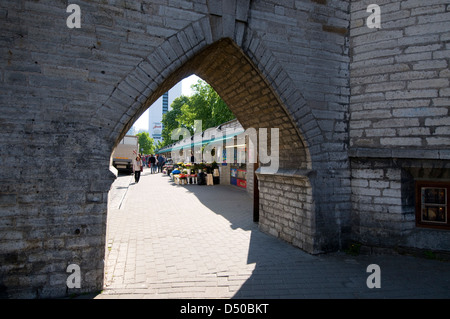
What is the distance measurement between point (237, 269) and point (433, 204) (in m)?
3.75

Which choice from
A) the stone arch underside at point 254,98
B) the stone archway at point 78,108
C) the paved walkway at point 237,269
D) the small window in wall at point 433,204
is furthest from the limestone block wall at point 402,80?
the paved walkway at point 237,269

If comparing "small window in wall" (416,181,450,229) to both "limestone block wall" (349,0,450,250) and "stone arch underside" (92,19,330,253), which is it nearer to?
"limestone block wall" (349,0,450,250)

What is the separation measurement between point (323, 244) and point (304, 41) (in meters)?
3.82

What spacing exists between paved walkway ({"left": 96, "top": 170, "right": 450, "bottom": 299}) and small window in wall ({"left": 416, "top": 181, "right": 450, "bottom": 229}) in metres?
0.69

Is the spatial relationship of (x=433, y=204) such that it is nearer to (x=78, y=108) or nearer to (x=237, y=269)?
(x=237, y=269)

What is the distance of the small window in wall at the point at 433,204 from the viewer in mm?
4832

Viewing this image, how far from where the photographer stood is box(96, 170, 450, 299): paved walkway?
3.70 meters

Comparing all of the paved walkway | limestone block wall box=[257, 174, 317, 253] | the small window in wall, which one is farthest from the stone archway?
the small window in wall

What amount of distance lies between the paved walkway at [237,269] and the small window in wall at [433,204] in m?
0.69

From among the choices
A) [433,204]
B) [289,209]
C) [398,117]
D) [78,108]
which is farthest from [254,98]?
[433,204]
